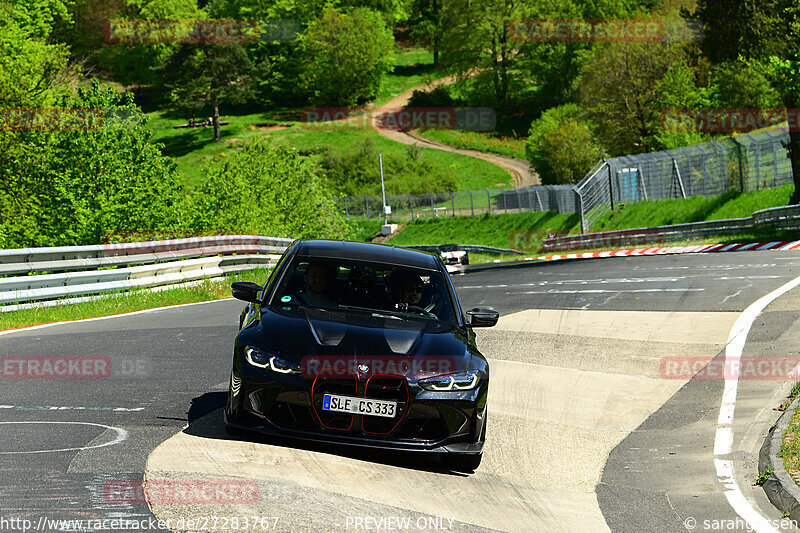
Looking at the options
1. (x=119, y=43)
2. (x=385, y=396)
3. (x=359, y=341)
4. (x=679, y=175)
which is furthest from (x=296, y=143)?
(x=385, y=396)

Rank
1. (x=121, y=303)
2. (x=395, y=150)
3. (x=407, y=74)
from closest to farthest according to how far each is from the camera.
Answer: (x=121, y=303) → (x=395, y=150) → (x=407, y=74)

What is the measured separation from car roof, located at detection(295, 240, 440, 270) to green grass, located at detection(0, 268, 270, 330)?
24.5ft

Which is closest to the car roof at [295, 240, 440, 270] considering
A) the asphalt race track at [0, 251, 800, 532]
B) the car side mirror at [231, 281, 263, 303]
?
the car side mirror at [231, 281, 263, 303]

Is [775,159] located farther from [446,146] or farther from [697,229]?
[446,146]

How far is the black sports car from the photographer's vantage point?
6562mm

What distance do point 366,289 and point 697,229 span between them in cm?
2997

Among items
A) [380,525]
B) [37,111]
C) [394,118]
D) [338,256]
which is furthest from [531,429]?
[394,118]

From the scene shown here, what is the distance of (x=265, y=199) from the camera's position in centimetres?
4106

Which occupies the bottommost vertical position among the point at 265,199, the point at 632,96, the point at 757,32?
the point at 265,199

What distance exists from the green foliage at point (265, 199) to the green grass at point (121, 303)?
37.2 ft

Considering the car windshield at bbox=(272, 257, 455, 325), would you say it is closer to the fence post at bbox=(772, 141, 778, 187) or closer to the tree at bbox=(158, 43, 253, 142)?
the fence post at bbox=(772, 141, 778, 187)

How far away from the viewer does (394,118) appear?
107500mm

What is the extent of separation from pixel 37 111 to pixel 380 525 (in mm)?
29897

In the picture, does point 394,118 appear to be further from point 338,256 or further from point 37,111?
point 338,256
